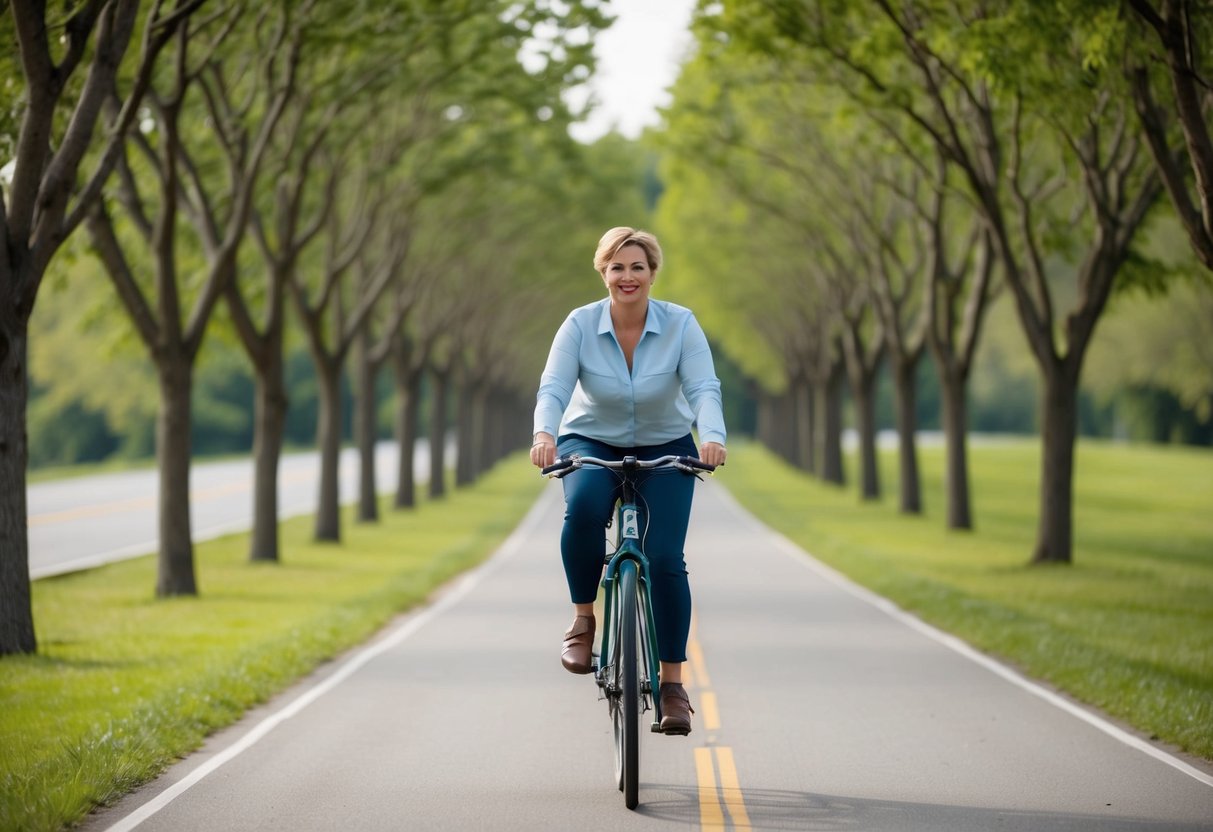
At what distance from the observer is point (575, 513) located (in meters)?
6.91

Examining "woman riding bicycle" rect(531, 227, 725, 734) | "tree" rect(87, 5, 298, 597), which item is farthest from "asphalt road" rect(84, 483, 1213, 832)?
"tree" rect(87, 5, 298, 597)

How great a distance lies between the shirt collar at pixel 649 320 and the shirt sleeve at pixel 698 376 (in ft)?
0.40

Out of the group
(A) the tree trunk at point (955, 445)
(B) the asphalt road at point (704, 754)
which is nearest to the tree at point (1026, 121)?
(A) the tree trunk at point (955, 445)

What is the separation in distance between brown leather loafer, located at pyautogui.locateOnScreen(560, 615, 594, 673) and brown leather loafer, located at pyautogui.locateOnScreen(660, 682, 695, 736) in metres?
0.36

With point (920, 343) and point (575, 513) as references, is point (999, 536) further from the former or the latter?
point (575, 513)

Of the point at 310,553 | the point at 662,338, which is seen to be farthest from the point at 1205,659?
the point at 310,553

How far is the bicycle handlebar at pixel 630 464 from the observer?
21.7 feet

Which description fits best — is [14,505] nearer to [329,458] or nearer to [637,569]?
[637,569]

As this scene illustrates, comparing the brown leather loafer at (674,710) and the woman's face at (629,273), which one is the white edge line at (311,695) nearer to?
the brown leather loafer at (674,710)

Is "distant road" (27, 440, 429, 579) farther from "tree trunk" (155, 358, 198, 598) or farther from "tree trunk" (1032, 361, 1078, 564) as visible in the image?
"tree trunk" (1032, 361, 1078, 564)

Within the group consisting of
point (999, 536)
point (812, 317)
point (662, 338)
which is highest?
point (812, 317)

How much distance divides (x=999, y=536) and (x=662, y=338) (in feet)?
74.1

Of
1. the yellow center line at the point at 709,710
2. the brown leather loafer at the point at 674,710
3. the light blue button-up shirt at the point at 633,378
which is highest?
the light blue button-up shirt at the point at 633,378

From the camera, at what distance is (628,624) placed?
6.66m
